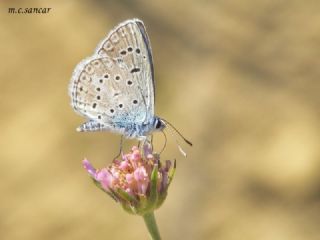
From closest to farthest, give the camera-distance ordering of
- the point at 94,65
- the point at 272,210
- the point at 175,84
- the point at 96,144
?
1. the point at 94,65
2. the point at 272,210
3. the point at 96,144
4. the point at 175,84

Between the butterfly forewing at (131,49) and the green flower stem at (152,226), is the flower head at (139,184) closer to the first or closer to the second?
the green flower stem at (152,226)

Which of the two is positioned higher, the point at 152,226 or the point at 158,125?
the point at 158,125

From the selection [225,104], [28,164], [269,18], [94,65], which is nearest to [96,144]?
[28,164]

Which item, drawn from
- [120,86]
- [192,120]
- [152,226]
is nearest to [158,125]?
[120,86]

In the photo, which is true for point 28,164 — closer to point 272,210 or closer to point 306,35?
point 272,210

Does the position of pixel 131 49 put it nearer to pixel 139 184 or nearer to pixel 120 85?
pixel 120 85
